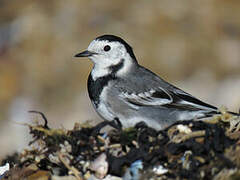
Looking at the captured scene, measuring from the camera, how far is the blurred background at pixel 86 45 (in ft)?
29.7

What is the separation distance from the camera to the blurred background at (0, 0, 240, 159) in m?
9.06

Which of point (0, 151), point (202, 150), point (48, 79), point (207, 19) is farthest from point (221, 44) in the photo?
point (202, 150)

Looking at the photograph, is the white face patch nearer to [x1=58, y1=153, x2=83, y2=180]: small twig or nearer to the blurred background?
[x1=58, y1=153, x2=83, y2=180]: small twig

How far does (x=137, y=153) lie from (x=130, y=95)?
151 centimetres

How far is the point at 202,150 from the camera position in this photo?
3084 millimetres

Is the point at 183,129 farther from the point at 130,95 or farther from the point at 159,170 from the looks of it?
the point at 130,95

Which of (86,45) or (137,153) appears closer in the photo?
(137,153)

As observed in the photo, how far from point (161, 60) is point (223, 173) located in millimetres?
7168

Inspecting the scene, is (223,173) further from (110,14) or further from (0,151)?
(110,14)

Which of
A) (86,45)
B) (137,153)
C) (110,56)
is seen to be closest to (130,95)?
(110,56)

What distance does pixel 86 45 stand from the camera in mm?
10109

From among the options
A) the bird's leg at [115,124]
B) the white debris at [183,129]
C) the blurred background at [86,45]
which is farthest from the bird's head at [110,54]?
the blurred background at [86,45]

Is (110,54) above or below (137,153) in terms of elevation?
above

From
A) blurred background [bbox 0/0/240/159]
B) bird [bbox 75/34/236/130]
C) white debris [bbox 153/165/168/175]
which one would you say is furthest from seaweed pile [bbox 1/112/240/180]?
blurred background [bbox 0/0/240/159]
